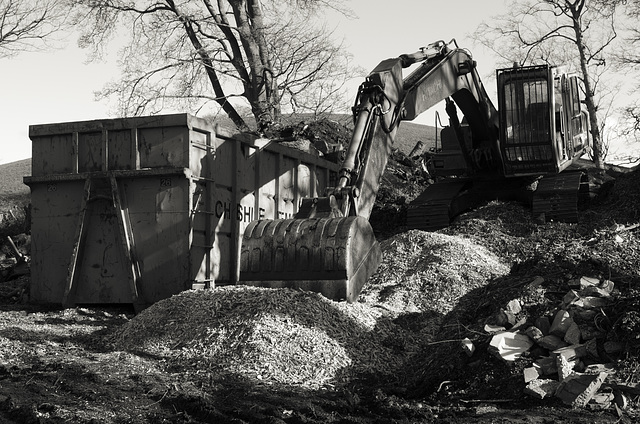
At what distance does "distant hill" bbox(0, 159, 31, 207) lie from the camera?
25892 millimetres

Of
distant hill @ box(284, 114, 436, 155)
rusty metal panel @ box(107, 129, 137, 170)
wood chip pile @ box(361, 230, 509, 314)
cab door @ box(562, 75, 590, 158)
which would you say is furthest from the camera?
distant hill @ box(284, 114, 436, 155)

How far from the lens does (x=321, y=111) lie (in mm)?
21484

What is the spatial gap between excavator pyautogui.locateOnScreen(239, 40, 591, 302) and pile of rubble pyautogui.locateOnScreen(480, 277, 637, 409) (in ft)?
7.48

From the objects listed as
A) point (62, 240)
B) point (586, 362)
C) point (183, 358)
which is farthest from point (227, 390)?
point (62, 240)

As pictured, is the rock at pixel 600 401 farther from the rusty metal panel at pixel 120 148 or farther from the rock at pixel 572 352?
the rusty metal panel at pixel 120 148

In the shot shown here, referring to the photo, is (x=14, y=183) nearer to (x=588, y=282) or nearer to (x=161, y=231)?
(x=161, y=231)

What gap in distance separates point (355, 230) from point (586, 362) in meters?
3.14

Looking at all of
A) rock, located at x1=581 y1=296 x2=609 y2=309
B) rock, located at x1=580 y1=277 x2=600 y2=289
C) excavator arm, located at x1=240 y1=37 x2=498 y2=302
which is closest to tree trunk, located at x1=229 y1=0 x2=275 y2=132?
excavator arm, located at x1=240 y1=37 x2=498 y2=302

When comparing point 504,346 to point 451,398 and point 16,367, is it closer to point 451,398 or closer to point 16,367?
point 451,398

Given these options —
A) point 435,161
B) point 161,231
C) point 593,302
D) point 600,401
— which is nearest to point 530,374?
point 600,401

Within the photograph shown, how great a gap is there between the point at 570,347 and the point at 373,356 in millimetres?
1906

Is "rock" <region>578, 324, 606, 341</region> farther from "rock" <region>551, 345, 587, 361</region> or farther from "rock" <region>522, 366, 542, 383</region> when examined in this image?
"rock" <region>522, 366, 542, 383</region>

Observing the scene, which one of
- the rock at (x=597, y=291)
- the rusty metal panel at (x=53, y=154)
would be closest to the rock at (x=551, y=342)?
the rock at (x=597, y=291)

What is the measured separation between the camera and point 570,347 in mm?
6387
